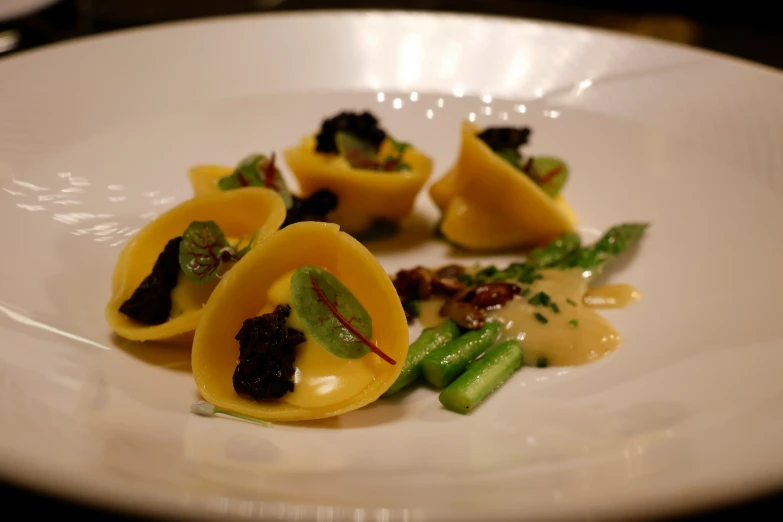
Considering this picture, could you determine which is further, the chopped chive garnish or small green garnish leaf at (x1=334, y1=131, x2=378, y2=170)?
small green garnish leaf at (x1=334, y1=131, x2=378, y2=170)

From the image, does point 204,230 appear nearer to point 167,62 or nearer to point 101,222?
point 101,222

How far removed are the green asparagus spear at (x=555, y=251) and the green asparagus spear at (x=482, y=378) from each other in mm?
716

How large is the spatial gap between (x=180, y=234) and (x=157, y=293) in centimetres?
31

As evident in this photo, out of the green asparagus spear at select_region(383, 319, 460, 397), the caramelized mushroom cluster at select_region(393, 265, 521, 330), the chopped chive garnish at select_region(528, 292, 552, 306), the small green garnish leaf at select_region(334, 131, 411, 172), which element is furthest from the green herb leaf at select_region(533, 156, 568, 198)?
the green asparagus spear at select_region(383, 319, 460, 397)

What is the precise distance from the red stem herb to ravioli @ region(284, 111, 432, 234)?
4.22 feet

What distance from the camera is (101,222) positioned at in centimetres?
296

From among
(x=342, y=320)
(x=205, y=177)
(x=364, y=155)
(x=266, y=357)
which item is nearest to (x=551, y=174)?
(x=364, y=155)

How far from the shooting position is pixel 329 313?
6.55 feet

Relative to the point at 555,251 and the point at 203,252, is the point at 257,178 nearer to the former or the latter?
the point at 203,252

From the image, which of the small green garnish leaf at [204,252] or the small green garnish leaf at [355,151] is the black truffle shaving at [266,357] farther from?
the small green garnish leaf at [355,151]

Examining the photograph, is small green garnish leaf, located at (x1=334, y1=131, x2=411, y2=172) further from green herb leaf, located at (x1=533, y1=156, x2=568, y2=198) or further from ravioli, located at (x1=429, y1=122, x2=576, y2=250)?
green herb leaf, located at (x1=533, y1=156, x2=568, y2=198)

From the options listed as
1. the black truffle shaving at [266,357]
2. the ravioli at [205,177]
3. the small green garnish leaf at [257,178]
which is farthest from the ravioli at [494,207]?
the black truffle shaving at [266,357]

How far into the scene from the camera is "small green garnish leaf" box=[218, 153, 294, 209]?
288 centimetres

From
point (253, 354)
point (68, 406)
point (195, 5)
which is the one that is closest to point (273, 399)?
point (253, 354)
